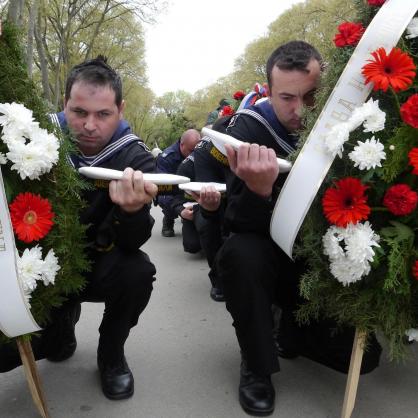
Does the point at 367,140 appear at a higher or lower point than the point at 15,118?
lower

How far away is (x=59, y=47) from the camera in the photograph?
17891 mm

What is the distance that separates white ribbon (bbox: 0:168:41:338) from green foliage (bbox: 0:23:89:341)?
111 mm

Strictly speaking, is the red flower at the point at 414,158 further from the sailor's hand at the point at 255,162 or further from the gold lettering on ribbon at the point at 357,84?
the sailor's hand at the point at 255,162

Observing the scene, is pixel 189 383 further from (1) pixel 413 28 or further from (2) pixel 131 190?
(1) pixel 413 28

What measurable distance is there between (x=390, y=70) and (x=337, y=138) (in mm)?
299

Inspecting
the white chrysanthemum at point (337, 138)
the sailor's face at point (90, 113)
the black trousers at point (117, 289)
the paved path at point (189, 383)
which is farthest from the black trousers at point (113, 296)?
the white chrysanthemum at point (337, 138)

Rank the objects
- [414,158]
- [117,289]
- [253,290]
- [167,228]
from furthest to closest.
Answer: [167,228] → [117,289] → [253,290] → [414,158]

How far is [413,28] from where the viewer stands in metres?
1.80

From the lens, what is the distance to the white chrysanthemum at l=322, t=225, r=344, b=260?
5.84ft

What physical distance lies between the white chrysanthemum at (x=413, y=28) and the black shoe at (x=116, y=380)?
6.20 feet

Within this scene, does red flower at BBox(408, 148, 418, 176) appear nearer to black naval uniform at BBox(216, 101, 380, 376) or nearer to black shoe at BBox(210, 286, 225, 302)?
black naval uniform at BBox(216, 101, 380, 376)

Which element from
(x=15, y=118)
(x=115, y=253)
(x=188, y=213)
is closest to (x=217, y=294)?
(x=188, y=213)

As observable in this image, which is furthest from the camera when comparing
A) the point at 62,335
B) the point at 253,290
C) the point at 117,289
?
the point at 62,335

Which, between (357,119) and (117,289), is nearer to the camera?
(357,119)
